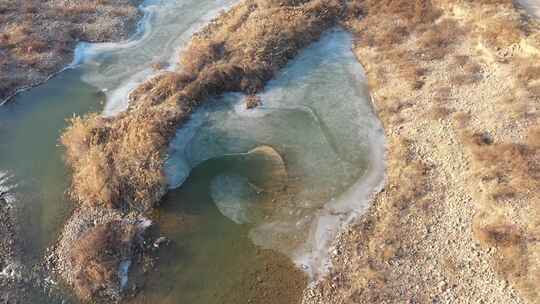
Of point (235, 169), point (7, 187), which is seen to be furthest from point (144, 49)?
point (235, 169)

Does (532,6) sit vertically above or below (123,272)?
above

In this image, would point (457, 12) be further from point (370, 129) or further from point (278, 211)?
point (278, 211)

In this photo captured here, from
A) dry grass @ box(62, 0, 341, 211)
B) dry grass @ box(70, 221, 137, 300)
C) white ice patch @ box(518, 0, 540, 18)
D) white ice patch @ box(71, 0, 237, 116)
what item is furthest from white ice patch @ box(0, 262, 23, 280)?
white ice patch @ box(518, 0, 540, 18)

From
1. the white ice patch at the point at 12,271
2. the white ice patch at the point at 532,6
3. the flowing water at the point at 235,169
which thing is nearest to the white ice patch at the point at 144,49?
the flowing water at the point at 235,169

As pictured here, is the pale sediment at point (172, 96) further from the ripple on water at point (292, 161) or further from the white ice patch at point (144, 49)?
the white ice patch at point (144, 49)

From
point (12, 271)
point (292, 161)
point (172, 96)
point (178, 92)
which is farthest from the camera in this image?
point (178, 92)

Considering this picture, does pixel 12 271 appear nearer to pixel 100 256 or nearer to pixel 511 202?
pixel 100 256
